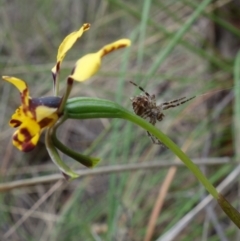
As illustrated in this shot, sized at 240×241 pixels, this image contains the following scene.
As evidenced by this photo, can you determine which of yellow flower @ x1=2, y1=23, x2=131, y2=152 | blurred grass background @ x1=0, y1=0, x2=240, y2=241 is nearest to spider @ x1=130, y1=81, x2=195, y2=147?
yellow flower @ x1=2, y1=23, x2=131, y2=152

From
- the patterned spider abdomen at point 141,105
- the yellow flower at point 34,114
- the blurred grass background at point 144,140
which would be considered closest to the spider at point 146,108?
the patterned spider abdomen at point 141,105

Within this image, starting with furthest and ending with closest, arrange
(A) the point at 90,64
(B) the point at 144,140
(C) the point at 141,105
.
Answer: (B) the point at 144,140, (C) the point at 141,105, (A) the point at 90,64

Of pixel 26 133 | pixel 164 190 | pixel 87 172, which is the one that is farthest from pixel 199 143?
pixel 26 133

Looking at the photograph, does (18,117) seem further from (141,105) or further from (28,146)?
(141,105)

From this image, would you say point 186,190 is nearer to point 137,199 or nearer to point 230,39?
point 137,199

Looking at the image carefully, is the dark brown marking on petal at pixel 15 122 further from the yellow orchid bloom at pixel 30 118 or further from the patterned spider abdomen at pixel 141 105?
the patterned spider abdomen at pixel 141 105

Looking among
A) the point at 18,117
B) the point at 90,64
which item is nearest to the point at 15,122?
the point at 18,117
